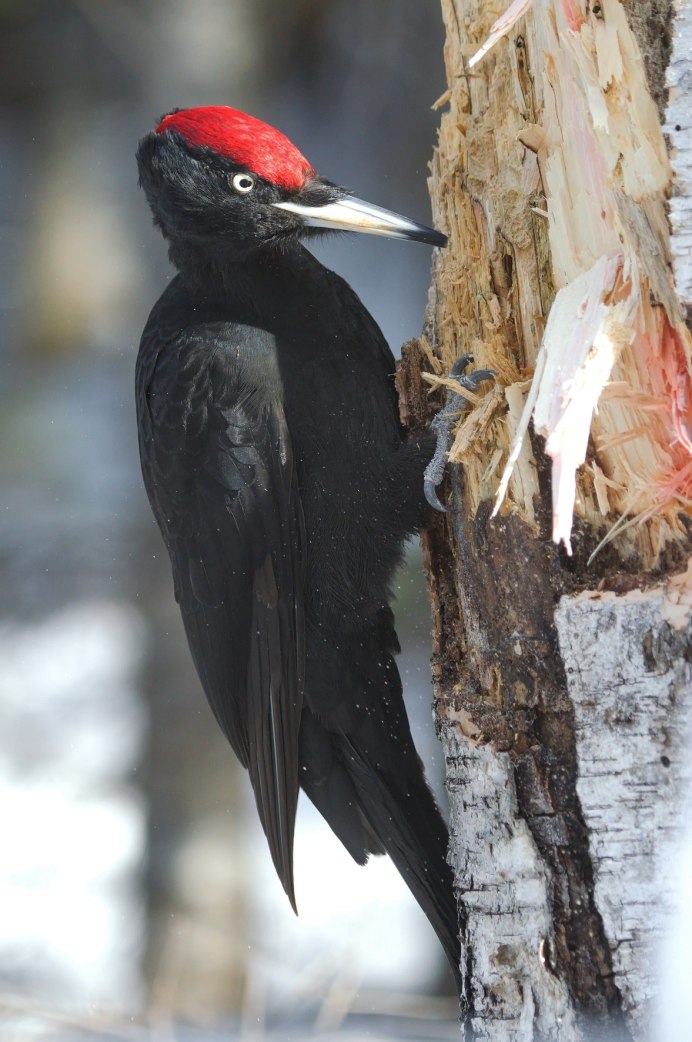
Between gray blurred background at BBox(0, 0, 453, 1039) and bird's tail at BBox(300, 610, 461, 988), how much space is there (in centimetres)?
124

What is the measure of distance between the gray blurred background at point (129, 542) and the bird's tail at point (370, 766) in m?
1.24

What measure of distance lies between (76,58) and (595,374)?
2.83 metres

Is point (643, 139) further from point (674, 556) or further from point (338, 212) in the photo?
point (338, 212)

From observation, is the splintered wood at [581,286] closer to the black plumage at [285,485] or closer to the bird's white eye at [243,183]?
the black plumage at [285,485]

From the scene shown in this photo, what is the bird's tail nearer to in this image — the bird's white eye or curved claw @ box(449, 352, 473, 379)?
curved claw @ box(449, 352, 473, 379)

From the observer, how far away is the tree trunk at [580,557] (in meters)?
0.99

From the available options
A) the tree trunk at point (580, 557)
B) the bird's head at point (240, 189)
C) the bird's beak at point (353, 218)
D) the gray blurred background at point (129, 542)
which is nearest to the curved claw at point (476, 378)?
the tree trunk at point (580, 557)

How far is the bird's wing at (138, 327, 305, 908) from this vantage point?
159 cm

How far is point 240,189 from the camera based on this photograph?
1645 millimetres

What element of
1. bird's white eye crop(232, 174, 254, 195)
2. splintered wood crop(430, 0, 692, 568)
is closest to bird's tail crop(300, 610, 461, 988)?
splintered wood crop(430, 0, 692, 568)

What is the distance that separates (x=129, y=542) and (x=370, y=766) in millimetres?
1705

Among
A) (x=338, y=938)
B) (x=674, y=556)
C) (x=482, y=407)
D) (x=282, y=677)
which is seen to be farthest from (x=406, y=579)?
(x=674, y=556)

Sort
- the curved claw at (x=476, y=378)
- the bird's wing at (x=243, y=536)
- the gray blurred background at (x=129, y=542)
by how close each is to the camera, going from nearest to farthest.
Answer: the curved claw at (x=476, y=378)
the bird's wing at (x=243, y=536)
the gray blurred background at (x=129, y=542)

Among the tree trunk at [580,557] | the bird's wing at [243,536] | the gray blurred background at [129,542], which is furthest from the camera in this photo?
the gray blurred background at [129,542]
